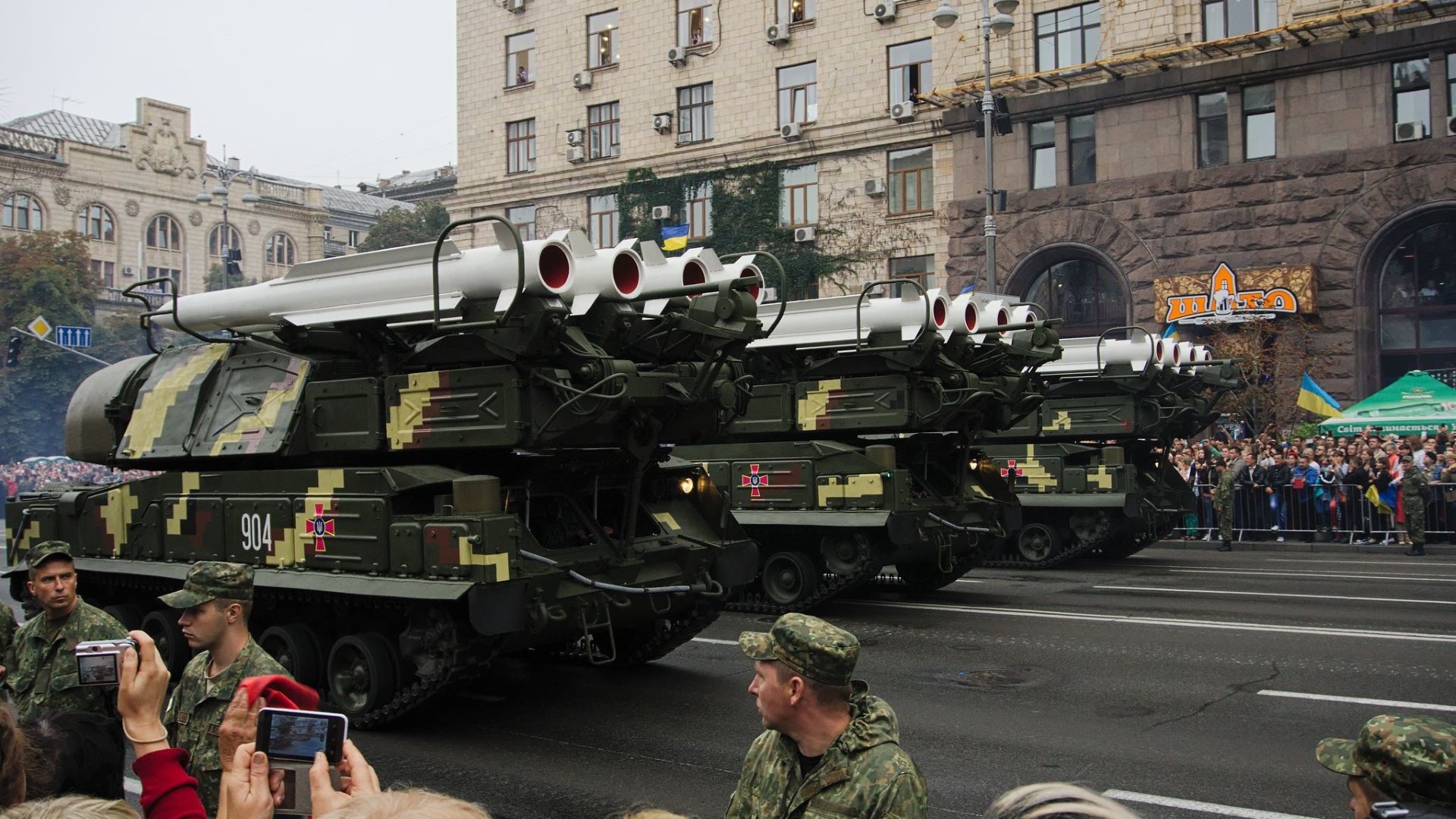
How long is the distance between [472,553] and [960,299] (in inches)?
299

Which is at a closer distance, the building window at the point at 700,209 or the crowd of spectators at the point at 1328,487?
the crowd of spectators at the point at 1328,487

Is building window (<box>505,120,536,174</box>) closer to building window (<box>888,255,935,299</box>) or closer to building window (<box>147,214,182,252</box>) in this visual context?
building window (<box>888,255,935,299</box>)

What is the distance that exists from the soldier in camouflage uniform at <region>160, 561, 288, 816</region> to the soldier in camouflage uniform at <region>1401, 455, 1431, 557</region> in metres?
17.8

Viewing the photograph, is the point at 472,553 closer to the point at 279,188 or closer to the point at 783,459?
Result: the point at 783,459

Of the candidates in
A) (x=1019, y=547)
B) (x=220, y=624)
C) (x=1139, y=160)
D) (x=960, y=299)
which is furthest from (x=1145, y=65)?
(x=220, y=624)

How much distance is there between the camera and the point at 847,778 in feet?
11.4

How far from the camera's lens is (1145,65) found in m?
26.9

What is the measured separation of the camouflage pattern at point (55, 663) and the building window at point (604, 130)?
1185 inches

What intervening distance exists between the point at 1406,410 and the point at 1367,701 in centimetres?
1542

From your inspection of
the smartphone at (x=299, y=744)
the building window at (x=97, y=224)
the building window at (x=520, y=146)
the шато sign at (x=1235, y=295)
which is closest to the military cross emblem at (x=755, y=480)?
the smartphone at (x=299, y=744)

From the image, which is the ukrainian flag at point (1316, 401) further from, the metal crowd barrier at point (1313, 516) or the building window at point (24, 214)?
the building window at point (24, 214)

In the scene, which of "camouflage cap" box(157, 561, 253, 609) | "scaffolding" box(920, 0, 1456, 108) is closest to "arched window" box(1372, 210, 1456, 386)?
"scaffolding" box(920, 0, 1456, 108)

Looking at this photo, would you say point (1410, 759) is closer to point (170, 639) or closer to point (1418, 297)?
point (170, 639)

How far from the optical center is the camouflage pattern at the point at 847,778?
3.39 meters
